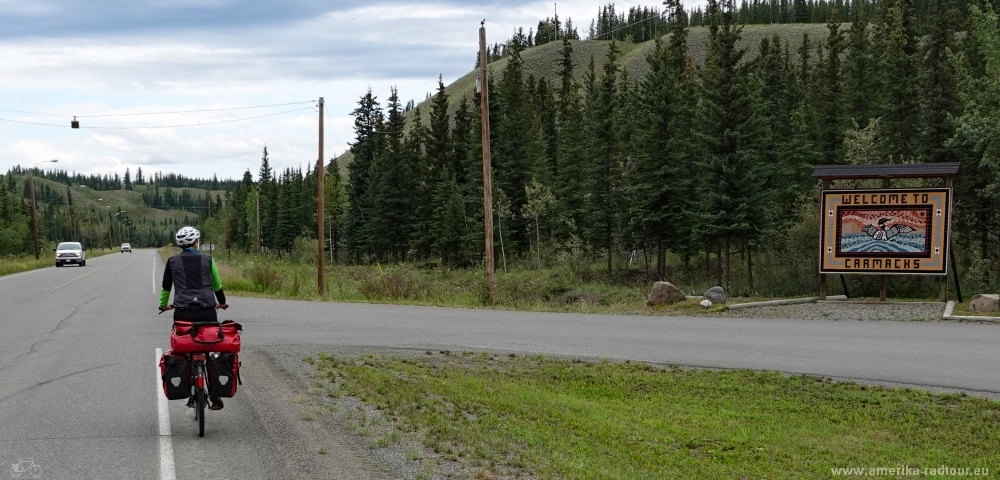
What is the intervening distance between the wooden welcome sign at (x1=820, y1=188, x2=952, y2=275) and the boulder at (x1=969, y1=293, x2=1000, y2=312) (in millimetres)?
2366

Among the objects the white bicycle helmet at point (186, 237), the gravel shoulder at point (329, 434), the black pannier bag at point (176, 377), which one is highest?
the white bicycle helmet at point (186, 237)

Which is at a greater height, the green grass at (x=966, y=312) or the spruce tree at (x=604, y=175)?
the spruce tree at (x=604, y=175)

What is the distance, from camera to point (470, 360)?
13117mm

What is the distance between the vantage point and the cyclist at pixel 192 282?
315 inches

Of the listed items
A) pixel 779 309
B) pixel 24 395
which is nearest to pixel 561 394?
pixel 24 395

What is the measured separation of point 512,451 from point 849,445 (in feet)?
11.3

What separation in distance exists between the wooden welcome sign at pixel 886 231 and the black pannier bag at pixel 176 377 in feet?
62.4

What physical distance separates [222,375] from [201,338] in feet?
1.42

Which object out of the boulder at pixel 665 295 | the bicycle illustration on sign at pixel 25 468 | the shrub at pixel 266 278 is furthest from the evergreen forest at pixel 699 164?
the bicycle illustration on sign at pixel 25 468

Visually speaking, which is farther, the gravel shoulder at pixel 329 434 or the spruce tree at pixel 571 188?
the spruce tree at pixel 571 188

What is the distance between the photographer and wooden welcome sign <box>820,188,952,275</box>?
69.9 ft

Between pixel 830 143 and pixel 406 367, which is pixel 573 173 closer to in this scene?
pixel 830 143

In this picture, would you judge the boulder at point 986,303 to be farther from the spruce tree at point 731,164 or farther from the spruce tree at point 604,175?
the spruce tree at point 604,175

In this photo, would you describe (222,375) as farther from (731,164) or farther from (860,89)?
(860,89)
